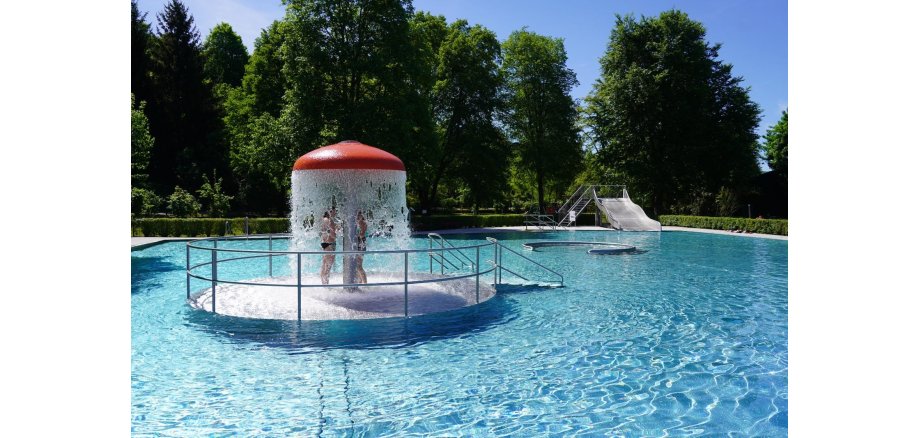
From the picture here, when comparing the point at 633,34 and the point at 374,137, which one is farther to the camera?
the point at 633,34

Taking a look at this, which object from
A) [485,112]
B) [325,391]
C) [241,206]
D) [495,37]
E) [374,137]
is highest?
[495,37]

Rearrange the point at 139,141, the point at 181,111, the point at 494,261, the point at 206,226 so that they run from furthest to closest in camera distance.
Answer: the point at 181,111 < the point at 206,226 < the point at 139,141 < the point at 494,261

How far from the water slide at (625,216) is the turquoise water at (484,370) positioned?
2611 cm

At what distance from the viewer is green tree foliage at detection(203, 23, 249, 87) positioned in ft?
187

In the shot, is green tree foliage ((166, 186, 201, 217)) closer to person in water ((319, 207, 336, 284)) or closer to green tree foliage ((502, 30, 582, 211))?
green tree foliage ((502, 30, 582, 211))

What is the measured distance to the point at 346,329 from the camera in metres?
10.3

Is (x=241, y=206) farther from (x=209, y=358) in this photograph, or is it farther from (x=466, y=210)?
(x=209, y=358)

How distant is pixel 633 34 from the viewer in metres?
50.5

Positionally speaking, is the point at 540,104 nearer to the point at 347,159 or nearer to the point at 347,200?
the point at 347,200

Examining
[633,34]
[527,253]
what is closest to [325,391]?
[527,253]

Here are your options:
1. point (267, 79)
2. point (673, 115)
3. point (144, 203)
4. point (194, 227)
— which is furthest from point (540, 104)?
point (144, 203)

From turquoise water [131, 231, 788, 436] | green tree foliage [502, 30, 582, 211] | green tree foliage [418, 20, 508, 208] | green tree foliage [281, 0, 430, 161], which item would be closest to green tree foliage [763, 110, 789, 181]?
green tree foliage [502, 30, 582, 211]

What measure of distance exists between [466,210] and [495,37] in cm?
2097

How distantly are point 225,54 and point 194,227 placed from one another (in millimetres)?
30292
